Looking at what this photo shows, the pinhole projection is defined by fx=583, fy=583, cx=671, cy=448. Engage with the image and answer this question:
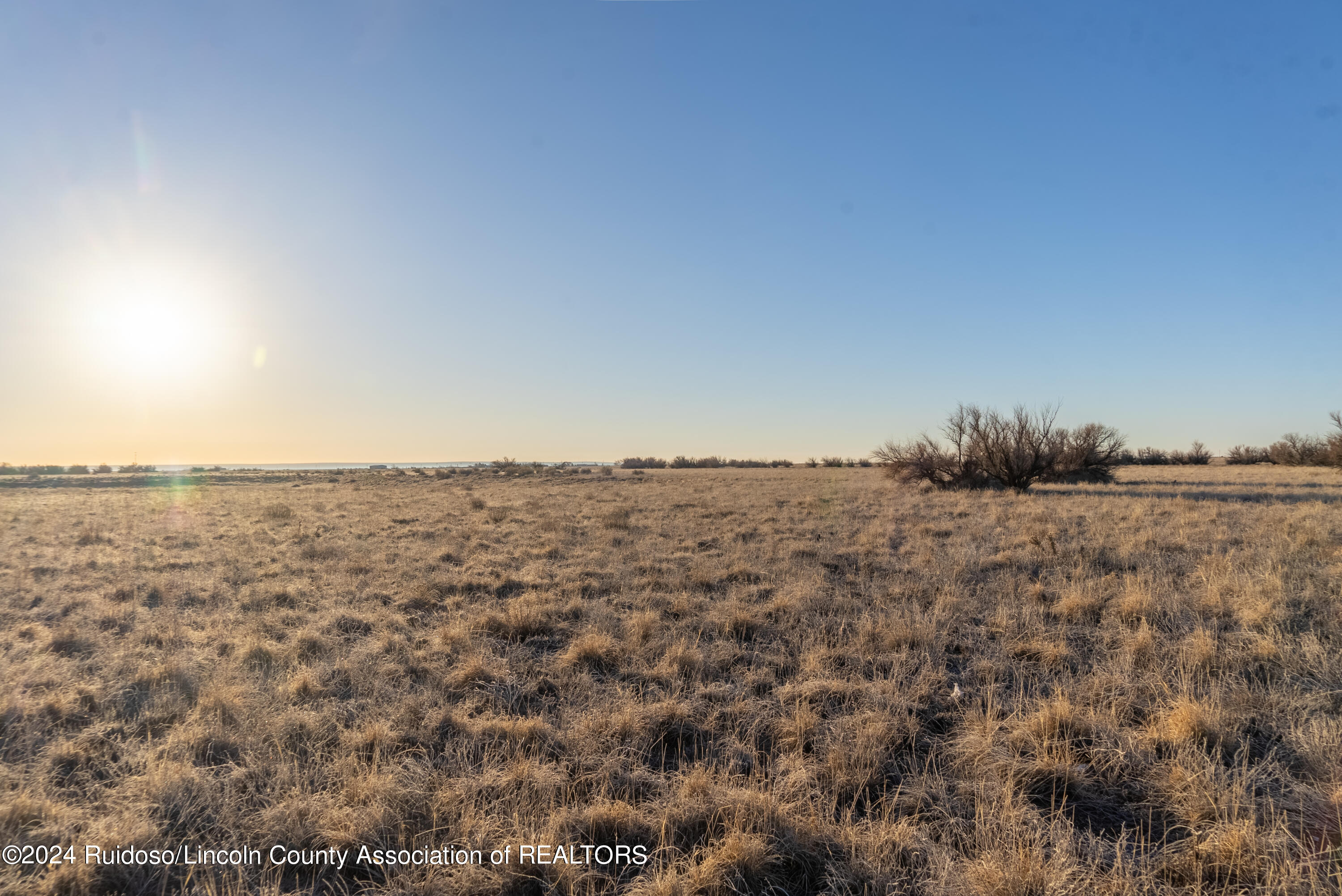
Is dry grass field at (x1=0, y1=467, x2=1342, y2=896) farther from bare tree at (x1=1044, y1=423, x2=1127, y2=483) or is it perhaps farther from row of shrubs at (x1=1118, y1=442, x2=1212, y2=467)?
row of shrubs at (x1=1118, y1=442, x2=1212, y2=467)

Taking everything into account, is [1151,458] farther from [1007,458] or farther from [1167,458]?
[1007,458]

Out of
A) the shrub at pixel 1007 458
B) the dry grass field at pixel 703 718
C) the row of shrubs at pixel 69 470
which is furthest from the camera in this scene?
the row of shrubs at pixel 69 470

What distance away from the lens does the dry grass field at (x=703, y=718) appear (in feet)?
9.34

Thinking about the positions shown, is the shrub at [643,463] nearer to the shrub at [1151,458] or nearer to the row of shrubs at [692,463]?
the row of shrubs at [692,463]

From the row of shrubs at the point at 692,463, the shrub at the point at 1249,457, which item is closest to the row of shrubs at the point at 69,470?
the row of shrubs at the point at 692,463

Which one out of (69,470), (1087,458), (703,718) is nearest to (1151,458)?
(1087,458)

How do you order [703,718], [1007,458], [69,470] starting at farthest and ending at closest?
[69,470] → [1007,458] → [703,718]

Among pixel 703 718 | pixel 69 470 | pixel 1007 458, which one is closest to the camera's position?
pixel 703 718

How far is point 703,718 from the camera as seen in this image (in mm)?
4465

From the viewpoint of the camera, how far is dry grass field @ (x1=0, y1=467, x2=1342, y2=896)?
2848 millimetres

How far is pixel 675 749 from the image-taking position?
411 cm

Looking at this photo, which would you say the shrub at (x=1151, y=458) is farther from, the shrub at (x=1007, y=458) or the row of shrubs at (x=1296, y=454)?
the shrub at (x=1007, y=458)

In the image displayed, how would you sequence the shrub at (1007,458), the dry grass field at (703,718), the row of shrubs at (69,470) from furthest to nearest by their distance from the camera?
the row of shrubs at (69,470) < the shrub at (1007,458) < the dry grass field at (703,718)

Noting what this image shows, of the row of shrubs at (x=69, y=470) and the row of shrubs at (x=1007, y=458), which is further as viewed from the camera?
the row of shrubs at (x=69, y=470)
